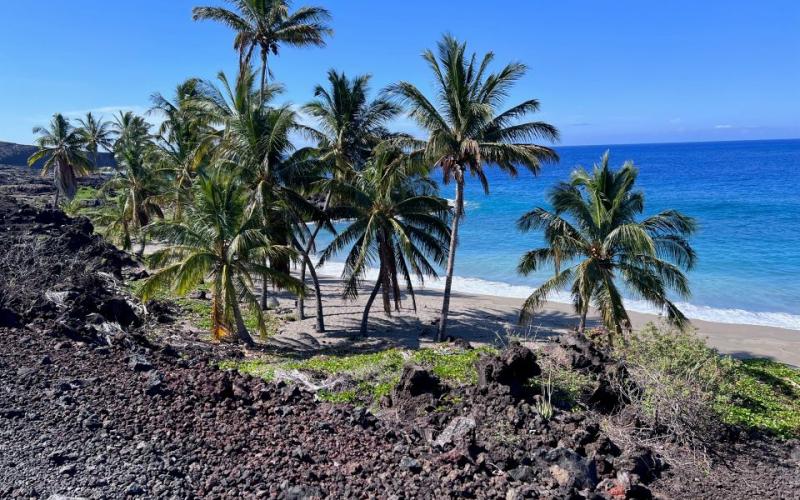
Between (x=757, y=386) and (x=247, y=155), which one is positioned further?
(x=247, y=155)

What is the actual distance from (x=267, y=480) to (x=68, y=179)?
42.7 m

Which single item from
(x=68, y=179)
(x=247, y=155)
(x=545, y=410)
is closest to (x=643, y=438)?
(x=545, y=410)

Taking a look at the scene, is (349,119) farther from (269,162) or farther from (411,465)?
(411,465)

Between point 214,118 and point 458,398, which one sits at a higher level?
point 214,118

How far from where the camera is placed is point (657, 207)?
63000mm

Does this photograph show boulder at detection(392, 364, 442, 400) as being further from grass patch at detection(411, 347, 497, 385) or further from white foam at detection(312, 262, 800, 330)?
white foam at detection(312, 262, 800, 330)

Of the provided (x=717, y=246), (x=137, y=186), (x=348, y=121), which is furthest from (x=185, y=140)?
(x=717, y=246)

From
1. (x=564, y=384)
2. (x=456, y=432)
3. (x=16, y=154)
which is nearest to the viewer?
(x=456, y=432)

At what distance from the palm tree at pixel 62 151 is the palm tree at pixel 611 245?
35712mm

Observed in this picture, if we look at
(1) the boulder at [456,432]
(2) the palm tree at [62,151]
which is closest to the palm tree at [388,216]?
(1) the boulder at [456,432]

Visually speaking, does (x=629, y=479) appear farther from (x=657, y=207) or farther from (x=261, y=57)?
(x=657, y=207)

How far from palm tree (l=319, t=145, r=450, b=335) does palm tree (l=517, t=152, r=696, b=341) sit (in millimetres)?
3163

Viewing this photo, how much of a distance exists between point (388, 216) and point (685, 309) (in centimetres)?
1539

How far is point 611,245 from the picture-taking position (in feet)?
50.6
